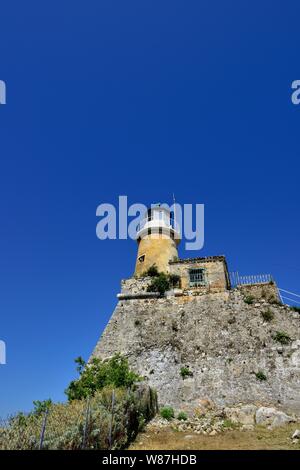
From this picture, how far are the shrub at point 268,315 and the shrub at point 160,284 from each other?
7282mm

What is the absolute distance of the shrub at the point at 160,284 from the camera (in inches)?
1019

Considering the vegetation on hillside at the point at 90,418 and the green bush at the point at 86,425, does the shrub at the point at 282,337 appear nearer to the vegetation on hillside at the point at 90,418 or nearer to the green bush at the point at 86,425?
the vegetation on hillside at the point at 90,418

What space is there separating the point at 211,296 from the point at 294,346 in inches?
259

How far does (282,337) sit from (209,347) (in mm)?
4576

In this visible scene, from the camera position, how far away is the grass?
1231 centimetres

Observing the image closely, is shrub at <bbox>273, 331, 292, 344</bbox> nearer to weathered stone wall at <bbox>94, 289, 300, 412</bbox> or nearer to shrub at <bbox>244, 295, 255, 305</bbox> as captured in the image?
weathered stone wall at <bbox>94, 289, 300, 412</bbox>

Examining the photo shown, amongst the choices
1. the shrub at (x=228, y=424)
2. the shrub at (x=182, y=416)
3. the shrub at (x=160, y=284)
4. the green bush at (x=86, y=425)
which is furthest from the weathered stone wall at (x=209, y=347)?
the green bush at (x=86, y=425)

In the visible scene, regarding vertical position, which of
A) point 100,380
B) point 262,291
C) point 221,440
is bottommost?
point 221,440

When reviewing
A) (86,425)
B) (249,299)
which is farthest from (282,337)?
(86,425)

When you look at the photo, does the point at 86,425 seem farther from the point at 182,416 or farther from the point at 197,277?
the point at 197,277

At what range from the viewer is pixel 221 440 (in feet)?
45.0

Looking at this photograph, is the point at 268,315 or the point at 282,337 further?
the point at 268,315

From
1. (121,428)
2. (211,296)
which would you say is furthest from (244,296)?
(121,428)
